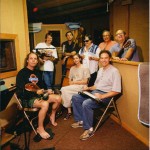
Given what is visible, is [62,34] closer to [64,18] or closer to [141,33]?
[64,18]

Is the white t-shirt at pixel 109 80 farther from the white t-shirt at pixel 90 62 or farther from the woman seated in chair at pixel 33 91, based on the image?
the woman seated in chair at pixel 33 91

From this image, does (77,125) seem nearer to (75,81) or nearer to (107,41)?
(75,81)

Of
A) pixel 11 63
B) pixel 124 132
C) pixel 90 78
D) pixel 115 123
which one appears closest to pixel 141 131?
pixel 124 132

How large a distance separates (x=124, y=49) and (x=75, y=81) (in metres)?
1.09

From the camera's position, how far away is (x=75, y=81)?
3.83 meters

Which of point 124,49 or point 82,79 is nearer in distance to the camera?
point 124,49

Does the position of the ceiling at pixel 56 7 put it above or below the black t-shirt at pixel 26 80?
above

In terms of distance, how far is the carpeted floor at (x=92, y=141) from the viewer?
2707mm

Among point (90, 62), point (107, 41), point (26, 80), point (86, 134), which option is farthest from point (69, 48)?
point (86, 134)

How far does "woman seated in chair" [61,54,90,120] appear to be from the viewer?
146 inches

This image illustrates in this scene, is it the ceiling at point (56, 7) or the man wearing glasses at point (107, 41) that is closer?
the man wearing glasses at point (107, 41)

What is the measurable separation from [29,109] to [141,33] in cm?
324

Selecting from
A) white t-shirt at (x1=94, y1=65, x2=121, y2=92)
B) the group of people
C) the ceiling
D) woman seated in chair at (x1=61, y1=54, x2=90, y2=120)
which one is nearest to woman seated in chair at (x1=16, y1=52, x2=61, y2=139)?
the group of people

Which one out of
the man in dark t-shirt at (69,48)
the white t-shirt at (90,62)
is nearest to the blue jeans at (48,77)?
the man in dark t-shirt at (69,48)
